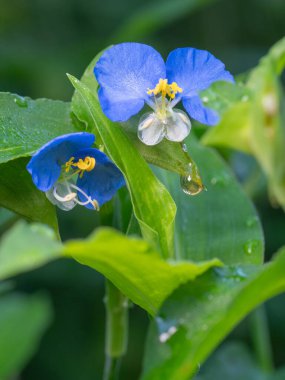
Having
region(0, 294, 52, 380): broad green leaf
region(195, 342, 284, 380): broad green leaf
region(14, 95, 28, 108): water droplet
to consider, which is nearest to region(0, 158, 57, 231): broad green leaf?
region(14, 95, 28, 108): water droplet

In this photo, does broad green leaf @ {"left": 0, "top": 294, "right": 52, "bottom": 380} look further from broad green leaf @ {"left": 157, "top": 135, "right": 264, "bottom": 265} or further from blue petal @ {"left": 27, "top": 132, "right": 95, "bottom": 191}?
blue petal @ {"left": 27, "top": 132, "right": 95, "bottom": 191}

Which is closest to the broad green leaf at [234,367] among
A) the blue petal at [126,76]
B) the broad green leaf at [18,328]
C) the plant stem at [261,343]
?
the plant stem at [261,343]

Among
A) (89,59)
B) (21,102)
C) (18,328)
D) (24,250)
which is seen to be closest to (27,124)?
(21,102)

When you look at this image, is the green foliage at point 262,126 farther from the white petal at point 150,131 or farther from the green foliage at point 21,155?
the green foliage at point 21,155

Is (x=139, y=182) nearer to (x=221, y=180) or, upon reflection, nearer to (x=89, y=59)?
(x=221, y=180)

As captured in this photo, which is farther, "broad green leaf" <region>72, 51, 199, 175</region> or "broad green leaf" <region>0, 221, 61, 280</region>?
"broad green leaf" <region>72, 51, 199, 175</region>

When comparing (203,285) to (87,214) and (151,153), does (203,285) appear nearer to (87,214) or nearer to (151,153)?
(151,153)
